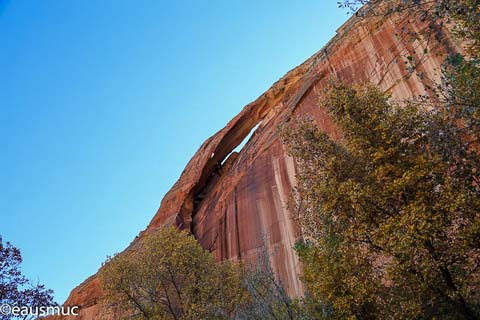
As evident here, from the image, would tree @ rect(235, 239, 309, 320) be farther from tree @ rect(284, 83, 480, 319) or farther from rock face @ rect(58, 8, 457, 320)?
rock face @ rect(58, 8, 457, 320)

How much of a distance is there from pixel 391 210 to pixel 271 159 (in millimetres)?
18901

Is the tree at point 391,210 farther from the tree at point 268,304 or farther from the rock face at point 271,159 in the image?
the rock face at point 271,159

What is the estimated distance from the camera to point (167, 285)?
62.5ft

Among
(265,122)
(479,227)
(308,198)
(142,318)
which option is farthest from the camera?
(265,122)

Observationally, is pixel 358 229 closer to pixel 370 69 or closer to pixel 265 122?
pixel 370 69

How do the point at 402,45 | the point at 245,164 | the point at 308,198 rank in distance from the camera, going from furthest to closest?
the point at 245,164 → the point at 402,45 → the point at 308,198

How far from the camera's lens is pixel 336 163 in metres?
12.1

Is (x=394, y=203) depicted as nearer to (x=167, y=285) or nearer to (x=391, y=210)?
(x=391, y=210)

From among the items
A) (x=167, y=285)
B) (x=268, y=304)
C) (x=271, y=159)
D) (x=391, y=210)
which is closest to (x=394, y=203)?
(x=391, y=210)

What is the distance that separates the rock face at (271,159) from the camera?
2309cm

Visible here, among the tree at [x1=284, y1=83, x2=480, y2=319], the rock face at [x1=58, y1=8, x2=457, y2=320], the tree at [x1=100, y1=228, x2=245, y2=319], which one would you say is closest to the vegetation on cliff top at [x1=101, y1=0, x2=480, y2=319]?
the tree at [x1=284, y1=83, x2=480, y2=319]

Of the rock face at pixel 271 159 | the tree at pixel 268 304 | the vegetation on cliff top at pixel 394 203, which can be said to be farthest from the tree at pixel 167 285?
the rock face at pixel 271 159

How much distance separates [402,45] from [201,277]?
60.7 ft

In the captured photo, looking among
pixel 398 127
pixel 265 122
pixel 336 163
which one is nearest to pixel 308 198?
pixel 336 163
